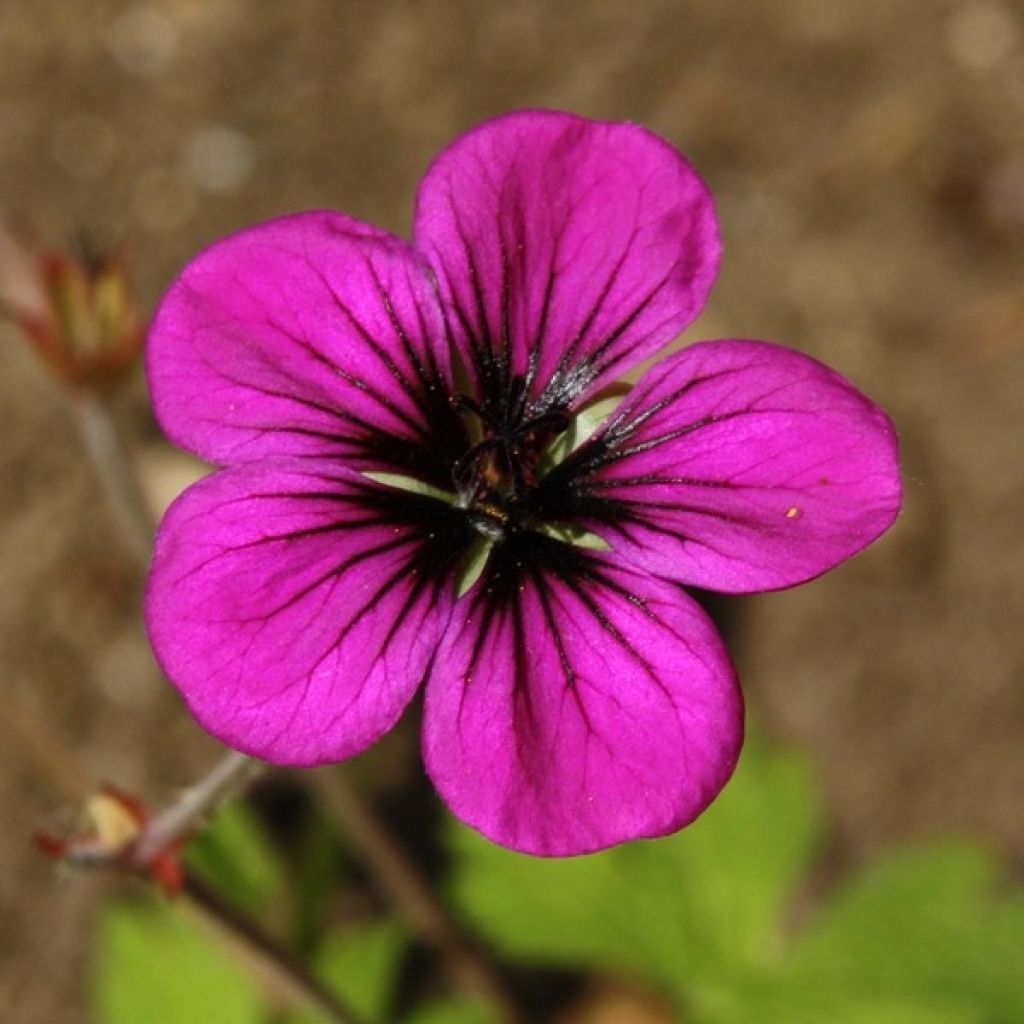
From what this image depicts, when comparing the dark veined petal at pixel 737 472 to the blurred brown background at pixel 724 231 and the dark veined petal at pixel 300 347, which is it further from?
the blurred brown background at pixel 724 231

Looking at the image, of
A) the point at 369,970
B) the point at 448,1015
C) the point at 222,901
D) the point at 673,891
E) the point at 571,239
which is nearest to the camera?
the point at 571,239

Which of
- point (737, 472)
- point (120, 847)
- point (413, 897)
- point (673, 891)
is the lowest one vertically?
point (673, 891)

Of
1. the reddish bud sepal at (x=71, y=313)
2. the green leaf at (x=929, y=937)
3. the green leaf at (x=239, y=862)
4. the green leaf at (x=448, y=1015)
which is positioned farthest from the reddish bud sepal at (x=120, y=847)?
the green leaf at (x=929, y=937)

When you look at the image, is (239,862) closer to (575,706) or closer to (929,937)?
(929,937)

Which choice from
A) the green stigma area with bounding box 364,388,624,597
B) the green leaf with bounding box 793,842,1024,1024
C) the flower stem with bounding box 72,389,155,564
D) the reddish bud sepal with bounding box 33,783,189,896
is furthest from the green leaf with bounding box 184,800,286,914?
the green stigma area with bounding box 364,388,624,597

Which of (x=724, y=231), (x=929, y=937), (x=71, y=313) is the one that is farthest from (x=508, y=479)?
(x=724, y=231)

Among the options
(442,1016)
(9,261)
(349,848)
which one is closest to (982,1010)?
(442,1016)
